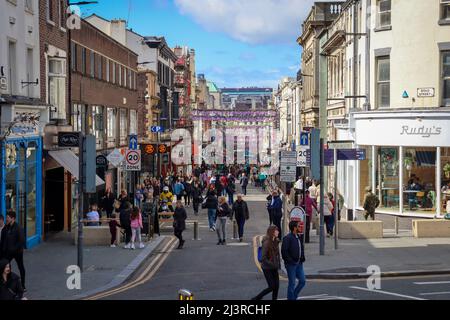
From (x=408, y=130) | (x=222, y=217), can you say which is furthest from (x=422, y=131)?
(x=222, y=217)

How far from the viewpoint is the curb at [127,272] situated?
690 inches

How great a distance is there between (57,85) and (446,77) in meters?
15.1

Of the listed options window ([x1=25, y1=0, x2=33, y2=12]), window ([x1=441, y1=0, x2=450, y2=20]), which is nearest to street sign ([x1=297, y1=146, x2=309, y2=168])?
window ([x1=441, y1=0, x2=450, y2=20])

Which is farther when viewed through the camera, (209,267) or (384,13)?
(384,13)

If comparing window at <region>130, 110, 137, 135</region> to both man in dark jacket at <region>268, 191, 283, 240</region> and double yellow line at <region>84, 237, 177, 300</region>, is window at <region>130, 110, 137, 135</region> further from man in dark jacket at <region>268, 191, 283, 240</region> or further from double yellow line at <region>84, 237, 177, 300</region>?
man in dark jacket at <region>268, 191, 283, 240</region>

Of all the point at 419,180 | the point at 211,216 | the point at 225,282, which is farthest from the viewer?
the point at 419,180

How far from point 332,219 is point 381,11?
460 inches

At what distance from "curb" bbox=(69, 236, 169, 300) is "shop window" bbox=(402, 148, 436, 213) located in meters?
11.4

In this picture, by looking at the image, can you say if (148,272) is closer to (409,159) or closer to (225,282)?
(225,282)

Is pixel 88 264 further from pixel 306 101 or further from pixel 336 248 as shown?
pixel 306 101

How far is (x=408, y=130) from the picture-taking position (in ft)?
107

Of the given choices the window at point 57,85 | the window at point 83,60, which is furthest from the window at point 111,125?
the window at point 57,85

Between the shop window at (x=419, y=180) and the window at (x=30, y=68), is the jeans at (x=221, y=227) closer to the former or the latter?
the window at (x=30, y=68)
